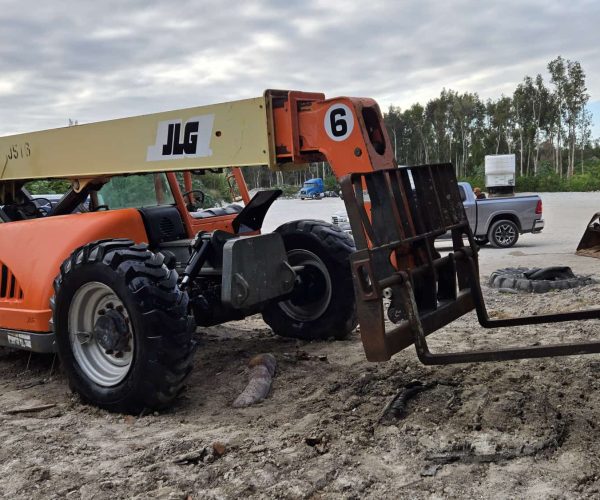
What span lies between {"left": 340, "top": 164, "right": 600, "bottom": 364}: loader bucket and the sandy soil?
1.35 feet

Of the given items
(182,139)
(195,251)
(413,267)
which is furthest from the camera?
(195,251)

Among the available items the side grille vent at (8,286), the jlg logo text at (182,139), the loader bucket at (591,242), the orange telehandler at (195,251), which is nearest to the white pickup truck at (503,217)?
the loader bucket at (591,242)

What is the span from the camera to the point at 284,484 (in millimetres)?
3443

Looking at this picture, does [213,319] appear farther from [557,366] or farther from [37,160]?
[557,366]

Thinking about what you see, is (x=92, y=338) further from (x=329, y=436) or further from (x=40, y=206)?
(x=40, y=206)

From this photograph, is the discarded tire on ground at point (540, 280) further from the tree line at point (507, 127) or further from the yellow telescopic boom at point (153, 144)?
the tree line at point (507, 127)

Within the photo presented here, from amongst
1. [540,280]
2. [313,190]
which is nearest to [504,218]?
[540,280]

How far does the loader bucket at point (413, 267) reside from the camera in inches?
153

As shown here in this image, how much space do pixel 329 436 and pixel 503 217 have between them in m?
13.5

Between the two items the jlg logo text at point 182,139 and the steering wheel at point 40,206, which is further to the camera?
the steering wheel at point 40,206

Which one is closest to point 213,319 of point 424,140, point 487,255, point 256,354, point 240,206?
point 256,354

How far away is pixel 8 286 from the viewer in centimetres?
569

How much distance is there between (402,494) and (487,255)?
1221 cm

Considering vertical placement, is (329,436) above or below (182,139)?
below
